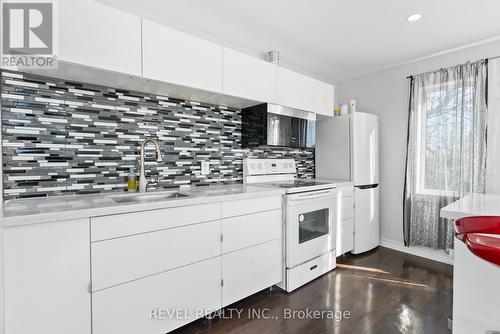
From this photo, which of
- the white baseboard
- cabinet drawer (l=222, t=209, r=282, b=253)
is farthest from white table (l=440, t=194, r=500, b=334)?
the white baseboard

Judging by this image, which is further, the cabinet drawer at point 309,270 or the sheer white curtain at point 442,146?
the sheer white curtain at point 442,146

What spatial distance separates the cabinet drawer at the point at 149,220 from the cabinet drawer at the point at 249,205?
0.29 feet

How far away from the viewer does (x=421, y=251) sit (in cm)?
301

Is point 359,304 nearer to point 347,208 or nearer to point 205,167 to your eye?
point 347,208

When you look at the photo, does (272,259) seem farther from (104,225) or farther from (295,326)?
(104,225)

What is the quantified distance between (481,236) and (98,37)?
2.06 meters

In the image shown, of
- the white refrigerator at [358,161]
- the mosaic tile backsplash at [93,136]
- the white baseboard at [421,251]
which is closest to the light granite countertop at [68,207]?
the mosaic tile backsplash at [93,136]

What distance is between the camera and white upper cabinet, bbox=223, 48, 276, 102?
2.06 m

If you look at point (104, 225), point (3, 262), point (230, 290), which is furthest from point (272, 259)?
point (3, 262)

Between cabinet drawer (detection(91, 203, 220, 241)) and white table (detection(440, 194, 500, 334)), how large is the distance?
1.45 metres

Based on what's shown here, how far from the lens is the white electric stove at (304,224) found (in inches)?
85.1

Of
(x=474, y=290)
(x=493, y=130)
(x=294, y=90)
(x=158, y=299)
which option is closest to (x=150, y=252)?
(x=158, y=299)

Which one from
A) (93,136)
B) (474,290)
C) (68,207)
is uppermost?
(93,136)

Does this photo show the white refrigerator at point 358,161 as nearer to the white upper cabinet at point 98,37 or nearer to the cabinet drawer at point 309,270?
the cabinet drawer at point 309,270
